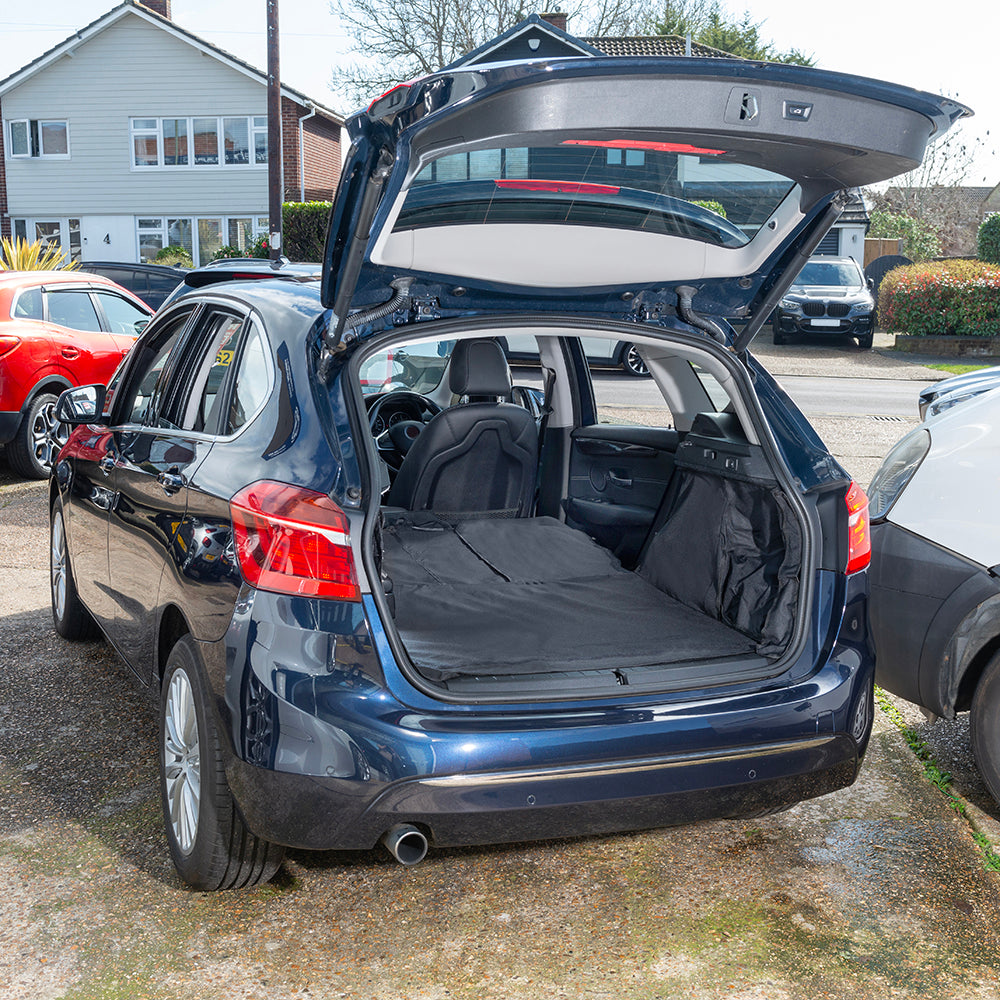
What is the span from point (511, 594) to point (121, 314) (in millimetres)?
7104

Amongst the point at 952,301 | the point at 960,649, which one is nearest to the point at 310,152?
the point at 952,301

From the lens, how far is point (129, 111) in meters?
36.0

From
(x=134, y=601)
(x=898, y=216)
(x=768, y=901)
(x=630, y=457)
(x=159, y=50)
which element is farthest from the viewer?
(x=898, y=216)

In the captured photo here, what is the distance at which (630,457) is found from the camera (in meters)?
4.70

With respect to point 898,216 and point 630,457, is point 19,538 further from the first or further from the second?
point 898,216

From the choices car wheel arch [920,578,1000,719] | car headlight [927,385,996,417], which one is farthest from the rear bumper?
car headlight [927,385,996,417]

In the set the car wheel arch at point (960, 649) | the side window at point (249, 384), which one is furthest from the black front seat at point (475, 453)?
the car wheel arch at point (960, 649)

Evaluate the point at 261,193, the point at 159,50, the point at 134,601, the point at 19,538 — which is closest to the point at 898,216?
the point at 261,193

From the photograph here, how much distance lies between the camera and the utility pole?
67.4 ft

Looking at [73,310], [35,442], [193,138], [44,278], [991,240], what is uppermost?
[193,138]

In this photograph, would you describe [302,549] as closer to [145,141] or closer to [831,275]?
[831,275]

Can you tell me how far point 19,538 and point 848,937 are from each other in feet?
20.0

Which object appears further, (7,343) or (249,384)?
(7,343)

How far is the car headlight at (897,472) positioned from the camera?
3.75 m
